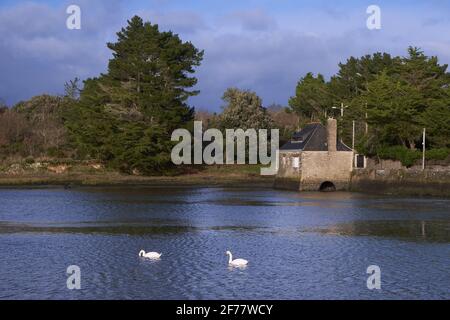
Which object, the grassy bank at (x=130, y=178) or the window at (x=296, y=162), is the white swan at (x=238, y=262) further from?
the grassy bank at (x=130, y=178)

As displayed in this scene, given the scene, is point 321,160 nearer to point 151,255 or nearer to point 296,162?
point 296,162

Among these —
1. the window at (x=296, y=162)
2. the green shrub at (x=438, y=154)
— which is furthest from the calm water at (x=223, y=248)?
the window at (x=296, y=162)

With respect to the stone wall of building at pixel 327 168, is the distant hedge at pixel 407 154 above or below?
above

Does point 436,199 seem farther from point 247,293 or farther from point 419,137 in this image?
point 247,293

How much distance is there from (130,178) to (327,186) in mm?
22339

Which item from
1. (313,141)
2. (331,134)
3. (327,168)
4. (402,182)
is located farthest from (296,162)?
(402,182)

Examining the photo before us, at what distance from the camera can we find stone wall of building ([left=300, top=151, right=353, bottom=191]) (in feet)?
214

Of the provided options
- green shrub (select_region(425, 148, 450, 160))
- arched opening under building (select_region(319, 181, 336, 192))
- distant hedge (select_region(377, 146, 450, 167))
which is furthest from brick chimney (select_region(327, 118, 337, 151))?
green shrub (select_region(425, 148, 450, 160))

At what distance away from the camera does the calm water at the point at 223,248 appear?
70.8 ft

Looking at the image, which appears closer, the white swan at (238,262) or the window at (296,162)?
the white swan at (238,262)

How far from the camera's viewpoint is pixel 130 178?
77.0 m

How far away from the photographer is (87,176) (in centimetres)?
7869

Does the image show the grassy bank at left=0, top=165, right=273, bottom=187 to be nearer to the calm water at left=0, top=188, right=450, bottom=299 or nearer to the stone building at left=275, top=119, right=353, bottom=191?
the stone building at left=275, top=119, right=353, bottom=191

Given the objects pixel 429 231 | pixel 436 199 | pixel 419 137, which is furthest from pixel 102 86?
pixel 429 231
